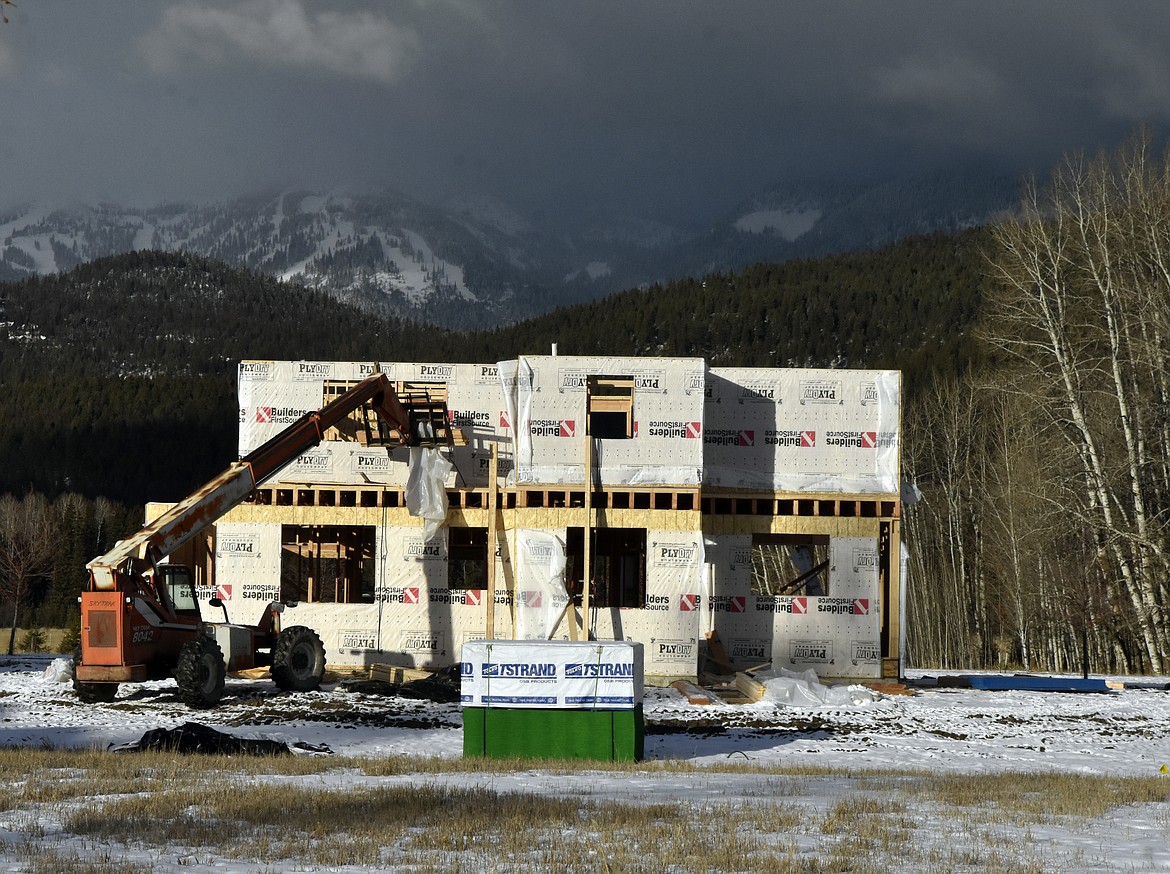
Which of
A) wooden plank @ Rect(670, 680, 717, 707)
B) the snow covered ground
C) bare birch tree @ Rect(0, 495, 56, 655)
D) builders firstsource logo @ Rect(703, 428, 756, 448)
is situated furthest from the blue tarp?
bare birch tree @ Rect(0, 495, 56, 655)

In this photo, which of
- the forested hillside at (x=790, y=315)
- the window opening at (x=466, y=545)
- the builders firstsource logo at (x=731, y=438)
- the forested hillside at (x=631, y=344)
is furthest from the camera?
the forested hillside at (x=790, y=315)

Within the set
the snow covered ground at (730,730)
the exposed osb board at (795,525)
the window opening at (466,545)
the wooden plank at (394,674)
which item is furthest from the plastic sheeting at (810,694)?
the window opening at (466,545)

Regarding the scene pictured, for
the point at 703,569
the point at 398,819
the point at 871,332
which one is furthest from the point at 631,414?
the point at 871,332

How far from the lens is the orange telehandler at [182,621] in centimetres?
2378

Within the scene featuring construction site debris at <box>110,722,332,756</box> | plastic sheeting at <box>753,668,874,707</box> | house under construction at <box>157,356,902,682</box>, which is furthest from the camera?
house under construction at <box>157,356,902,682</box>

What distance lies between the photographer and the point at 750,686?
29078 millimetres

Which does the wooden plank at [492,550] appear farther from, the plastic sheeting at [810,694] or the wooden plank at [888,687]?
the wooden plank at [888,687]

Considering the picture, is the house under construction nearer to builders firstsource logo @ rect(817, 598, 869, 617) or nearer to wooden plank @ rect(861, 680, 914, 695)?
builders firstsource logo @ rect(817, 598, 869, 617)

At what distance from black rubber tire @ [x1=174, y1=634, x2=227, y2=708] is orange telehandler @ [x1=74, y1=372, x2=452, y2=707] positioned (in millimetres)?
18

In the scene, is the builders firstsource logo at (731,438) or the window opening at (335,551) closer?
the builders firstsource logo at (731,438)

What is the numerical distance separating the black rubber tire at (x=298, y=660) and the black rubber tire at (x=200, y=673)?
250cm

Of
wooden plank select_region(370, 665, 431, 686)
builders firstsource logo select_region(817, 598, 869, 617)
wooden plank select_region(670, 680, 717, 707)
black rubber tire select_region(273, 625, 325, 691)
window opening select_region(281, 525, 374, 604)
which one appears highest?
window opening select_region(281, 525, 374, 604)

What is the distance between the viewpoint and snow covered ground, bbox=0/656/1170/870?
1656 centimetres

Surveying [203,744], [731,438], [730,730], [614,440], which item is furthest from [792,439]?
[203,744]
